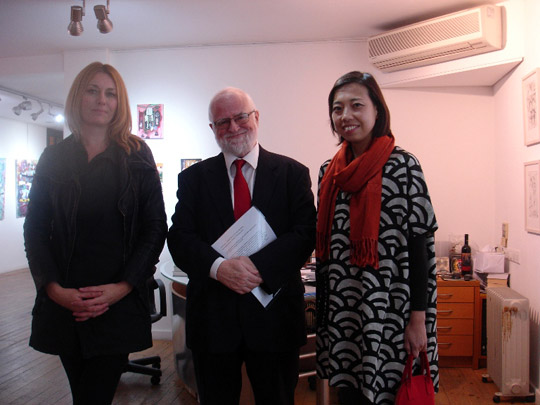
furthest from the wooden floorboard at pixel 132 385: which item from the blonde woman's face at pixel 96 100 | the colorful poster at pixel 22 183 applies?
the colorful poster at pixel 22 183

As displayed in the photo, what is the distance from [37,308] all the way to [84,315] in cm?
18

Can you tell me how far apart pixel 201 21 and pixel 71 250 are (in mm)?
2750

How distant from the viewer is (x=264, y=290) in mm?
1498

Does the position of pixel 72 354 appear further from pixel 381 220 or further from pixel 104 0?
pixel 104 0

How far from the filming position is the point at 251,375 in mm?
1551

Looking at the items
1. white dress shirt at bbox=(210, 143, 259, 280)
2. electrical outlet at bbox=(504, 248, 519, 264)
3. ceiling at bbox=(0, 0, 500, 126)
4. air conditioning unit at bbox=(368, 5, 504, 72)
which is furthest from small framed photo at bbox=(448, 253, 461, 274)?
white dress shirt at bbox=(210, 143, 259, 280)

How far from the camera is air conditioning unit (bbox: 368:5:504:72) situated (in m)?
3.27

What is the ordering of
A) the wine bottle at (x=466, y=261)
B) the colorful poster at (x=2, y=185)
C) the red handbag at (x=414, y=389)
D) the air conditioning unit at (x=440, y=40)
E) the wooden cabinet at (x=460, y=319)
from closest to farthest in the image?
the red handbag at (x=414, y=389) < the air conditioning unit at (x=440, y=40) < the wooden cabinet at (x=460, y=319) < the wine bottle at (x=466, y=261) < the colorful poster at (x=2, y=185)

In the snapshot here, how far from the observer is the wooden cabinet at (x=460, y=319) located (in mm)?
3553

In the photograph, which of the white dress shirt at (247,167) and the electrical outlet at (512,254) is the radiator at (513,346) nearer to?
the electrical outlet at (512,254)

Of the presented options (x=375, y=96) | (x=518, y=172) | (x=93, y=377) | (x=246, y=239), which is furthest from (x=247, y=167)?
(x=518, y=172)

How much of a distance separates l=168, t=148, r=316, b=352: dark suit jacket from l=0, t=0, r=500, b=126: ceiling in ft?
7.13

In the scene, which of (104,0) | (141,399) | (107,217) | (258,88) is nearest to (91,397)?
(107,217)

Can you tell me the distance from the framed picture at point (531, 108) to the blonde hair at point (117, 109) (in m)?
2.60
